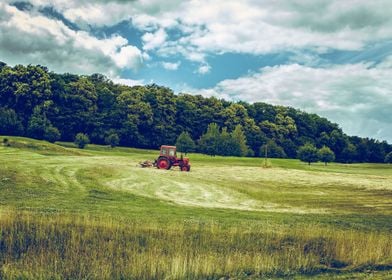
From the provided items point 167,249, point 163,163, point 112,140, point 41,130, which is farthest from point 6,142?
point 167,249

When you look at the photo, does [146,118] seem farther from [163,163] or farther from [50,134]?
[163,163]

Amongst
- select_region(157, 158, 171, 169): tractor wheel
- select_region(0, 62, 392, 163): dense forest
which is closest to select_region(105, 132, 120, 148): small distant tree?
select_region(0, 62, 392, 163): dense forest

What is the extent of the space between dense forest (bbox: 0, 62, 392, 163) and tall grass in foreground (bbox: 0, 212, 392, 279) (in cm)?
8069

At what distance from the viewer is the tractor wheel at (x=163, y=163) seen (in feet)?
171

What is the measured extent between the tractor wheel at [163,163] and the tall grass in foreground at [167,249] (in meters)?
32.0

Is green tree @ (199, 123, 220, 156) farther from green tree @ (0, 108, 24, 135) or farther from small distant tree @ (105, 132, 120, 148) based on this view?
green tree @ (0, 108, 24, 135)

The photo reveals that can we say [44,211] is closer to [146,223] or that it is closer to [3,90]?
[146,223]

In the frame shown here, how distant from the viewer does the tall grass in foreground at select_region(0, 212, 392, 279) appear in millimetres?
13836

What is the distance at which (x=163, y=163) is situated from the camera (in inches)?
2062

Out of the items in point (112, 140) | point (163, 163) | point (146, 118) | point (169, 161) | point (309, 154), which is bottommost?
point (163, 163)

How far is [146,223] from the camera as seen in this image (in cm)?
1953

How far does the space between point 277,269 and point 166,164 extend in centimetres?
3757

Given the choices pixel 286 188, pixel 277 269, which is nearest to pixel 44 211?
pixel 277 269

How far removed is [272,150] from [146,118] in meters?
38.0
